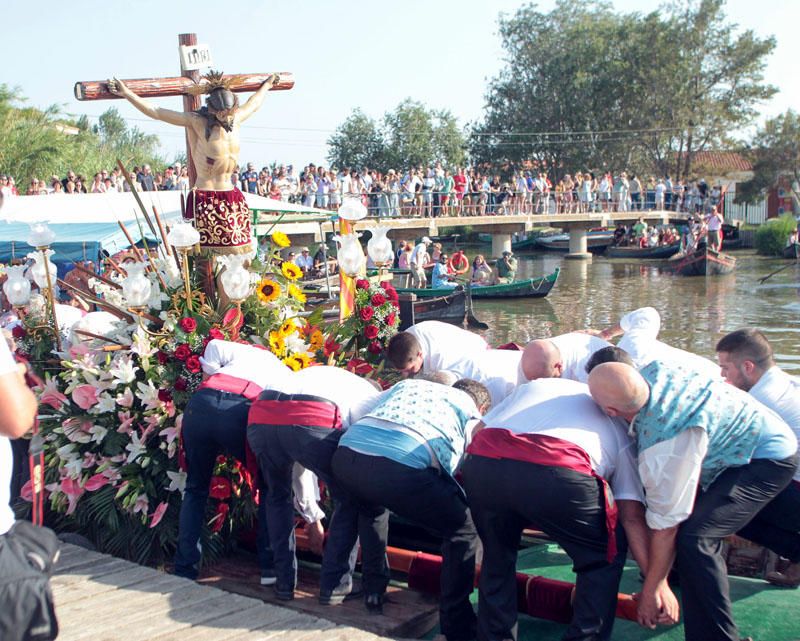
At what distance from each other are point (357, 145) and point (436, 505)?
5858 centimetres

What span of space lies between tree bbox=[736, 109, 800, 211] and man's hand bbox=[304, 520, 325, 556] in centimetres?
4506

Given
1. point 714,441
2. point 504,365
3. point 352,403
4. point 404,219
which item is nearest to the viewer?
point 714,441

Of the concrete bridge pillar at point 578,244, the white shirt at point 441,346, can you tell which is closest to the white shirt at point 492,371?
the white shirt at point 441,346

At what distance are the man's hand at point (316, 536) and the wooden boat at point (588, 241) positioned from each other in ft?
134

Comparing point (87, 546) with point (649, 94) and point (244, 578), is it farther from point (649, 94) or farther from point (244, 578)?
point (649, 94)

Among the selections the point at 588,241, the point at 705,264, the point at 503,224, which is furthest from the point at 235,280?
the point at 588,241

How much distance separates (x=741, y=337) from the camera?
460 cm

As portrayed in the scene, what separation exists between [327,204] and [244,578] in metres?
24.3

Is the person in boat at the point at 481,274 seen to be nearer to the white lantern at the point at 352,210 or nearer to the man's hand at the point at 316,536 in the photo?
the white lantern at the point at 352,210

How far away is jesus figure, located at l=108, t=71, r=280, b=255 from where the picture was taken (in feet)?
20.1

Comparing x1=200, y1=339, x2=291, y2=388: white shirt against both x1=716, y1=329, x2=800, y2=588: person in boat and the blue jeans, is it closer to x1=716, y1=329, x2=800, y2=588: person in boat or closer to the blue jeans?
the blue jeans

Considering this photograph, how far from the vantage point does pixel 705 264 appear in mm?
31828

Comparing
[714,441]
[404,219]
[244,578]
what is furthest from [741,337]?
[404,219]

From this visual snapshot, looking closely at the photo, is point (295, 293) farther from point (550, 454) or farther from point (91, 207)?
point (91, 207)
